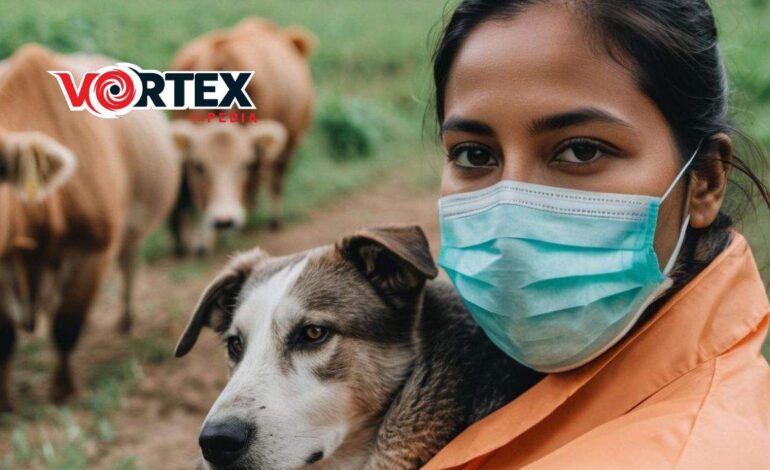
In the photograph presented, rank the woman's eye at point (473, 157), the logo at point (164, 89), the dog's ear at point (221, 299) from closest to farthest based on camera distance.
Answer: the woman's eye at point (473, 157), the dog's ear at point (221, 299), the logo at point (164, 89)

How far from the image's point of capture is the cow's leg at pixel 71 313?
17.8ft

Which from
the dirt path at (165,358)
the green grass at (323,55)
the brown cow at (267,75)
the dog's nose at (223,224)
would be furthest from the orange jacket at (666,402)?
the brown cow at (267,75)

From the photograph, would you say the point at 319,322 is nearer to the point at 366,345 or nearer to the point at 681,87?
the point at 366,345

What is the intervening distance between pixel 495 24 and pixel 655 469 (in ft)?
3.49

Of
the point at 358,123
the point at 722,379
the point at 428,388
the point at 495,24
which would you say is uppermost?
the point at 495,24

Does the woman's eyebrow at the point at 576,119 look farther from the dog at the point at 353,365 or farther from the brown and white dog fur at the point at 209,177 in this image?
the brown and white dog fur at the point at 209,177

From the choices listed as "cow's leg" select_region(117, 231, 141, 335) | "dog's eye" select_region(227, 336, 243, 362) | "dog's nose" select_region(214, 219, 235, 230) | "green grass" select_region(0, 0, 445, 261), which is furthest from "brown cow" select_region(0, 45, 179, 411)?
"dog's eye" select_region(227, 336, 243, 362)

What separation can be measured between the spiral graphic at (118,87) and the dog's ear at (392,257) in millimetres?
1397

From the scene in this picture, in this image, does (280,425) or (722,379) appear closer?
(722,379)

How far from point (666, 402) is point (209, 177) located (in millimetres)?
7376

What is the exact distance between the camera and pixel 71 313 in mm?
5480

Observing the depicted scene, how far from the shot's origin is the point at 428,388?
231 cm

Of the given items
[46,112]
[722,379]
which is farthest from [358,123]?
[722,379]

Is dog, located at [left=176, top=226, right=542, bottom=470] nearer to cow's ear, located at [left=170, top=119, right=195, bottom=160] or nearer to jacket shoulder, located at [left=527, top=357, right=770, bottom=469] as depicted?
jacket shoulder, located at [left=527, top=357, right=770, bottom=469]
